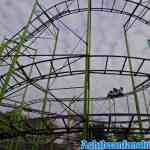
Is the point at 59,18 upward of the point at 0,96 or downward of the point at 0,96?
upward

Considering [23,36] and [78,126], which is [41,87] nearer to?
[23,36]

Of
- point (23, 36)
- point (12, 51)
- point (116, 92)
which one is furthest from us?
point (116, 92)

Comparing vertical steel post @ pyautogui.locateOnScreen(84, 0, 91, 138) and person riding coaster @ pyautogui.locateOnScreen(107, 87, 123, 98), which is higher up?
person riding coaster @ pyautogui.locateOnScreen(107, 87, 123, 98)

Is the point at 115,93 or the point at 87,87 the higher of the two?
the point at 115,93

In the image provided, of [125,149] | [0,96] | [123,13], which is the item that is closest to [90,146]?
[125,149]

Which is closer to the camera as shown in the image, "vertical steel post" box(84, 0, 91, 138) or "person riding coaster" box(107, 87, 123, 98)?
"vertical steel post" box(84, 0, 91, 138)

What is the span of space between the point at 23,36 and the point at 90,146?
6.76m

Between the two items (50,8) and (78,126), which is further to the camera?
(50,8)

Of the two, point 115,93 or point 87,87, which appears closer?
point 87,87

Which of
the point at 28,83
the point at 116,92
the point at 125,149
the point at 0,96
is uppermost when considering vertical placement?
the point at 116,92

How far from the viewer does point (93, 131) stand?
34.7 ft

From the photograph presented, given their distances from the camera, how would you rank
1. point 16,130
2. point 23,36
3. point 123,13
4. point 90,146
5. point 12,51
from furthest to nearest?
point 123,13 < point 12,51 < point 23,36 < point 16,130 < point 90,146

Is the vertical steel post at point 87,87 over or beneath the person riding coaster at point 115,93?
beneath

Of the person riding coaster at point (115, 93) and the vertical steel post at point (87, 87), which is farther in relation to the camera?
the person riding coaster at point (115, 93)
